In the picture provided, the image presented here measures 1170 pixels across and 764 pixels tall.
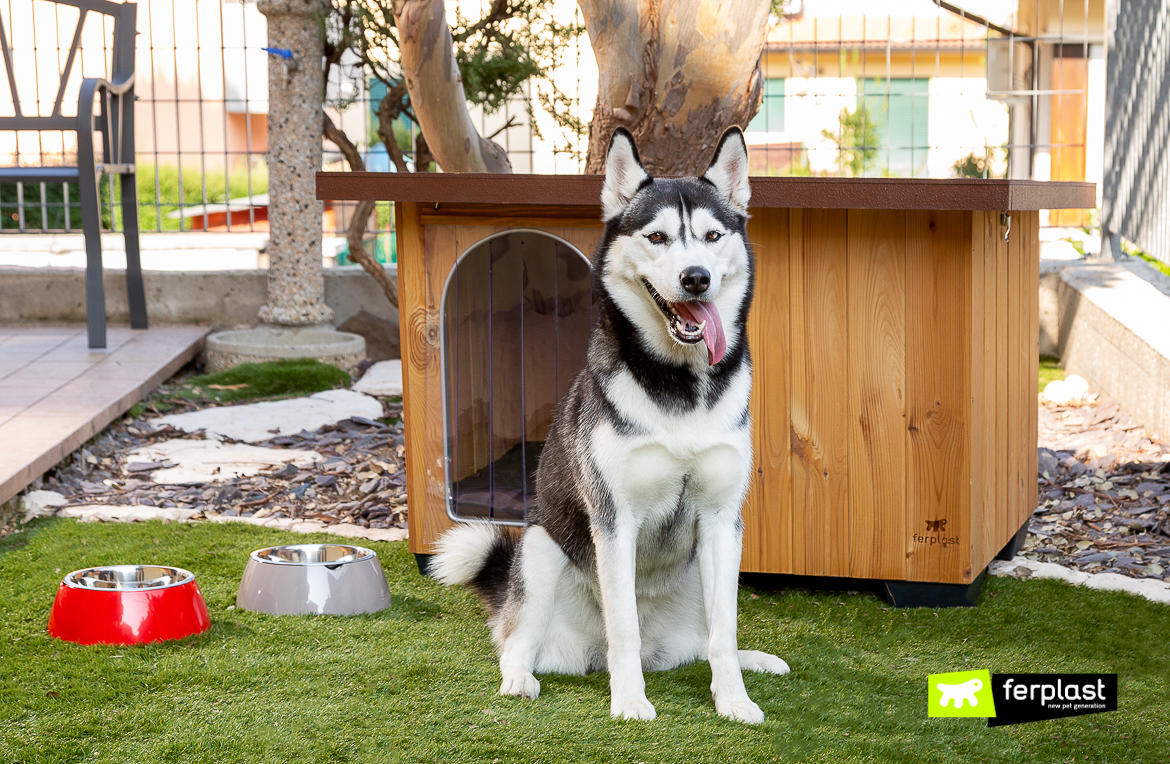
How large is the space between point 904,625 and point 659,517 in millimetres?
1010

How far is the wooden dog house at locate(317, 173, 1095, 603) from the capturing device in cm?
318

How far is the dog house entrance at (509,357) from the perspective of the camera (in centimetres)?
383

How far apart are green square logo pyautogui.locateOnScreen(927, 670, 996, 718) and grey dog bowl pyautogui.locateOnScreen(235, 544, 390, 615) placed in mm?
1570

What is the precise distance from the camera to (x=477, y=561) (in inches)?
122

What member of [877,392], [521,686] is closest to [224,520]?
[521,686]

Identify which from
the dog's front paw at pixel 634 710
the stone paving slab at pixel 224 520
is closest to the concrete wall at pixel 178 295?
the stone paving slab at pixel 224 520

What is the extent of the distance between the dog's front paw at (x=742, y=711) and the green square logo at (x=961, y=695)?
0.42 metres

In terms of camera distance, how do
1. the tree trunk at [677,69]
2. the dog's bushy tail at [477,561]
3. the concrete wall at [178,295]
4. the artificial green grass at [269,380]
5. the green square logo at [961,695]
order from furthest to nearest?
1. the concrete wall at [178,295]
2. the artificial green grass at [269,380]
3. the tree trunk at [677,69]
4. the dog's bushy tail at [477,561]
5. the green square logo at [961,695]

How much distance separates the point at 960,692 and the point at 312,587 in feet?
5.84

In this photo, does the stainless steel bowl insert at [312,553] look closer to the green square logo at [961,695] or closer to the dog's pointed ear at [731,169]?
the dog's pointed ear at [731,169]

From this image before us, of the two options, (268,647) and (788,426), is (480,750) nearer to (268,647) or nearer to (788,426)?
(268,647)

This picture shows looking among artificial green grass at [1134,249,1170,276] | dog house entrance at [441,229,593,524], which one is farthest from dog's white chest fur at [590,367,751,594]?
artificial green grass at [1134,249,1170,276]

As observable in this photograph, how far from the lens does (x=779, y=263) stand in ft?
10.9

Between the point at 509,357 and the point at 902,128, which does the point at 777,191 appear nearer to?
the point at 509,357
